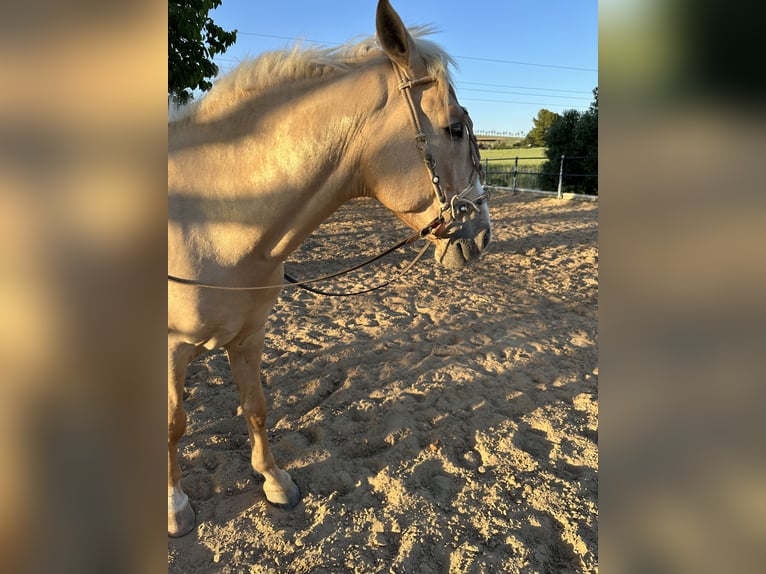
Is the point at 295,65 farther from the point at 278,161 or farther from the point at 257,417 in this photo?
the point at 257,417

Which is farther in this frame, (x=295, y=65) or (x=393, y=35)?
(x=295, y=65)

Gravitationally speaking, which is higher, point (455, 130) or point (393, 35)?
point (393, 35)

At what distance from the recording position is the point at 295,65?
5.87ft

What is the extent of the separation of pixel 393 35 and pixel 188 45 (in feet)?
19.2

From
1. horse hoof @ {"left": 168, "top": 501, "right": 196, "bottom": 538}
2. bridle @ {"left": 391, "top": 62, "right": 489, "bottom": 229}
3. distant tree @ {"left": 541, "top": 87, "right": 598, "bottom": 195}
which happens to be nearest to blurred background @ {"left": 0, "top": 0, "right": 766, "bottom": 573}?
bridle @ {"left": 391, "top": 62, "right": 489, "bottom": 229}

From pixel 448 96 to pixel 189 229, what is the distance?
115 centimetres

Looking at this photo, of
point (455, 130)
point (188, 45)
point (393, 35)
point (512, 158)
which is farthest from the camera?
point (512, 158)

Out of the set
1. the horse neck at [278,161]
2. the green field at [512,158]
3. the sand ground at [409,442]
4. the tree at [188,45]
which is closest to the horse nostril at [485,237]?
the horse neck at [278,161]

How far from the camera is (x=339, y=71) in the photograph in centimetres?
177

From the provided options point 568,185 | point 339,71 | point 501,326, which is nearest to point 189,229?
point 339,71

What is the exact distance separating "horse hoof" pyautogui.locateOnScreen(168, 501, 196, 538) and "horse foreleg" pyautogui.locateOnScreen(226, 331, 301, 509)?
0.39 m
